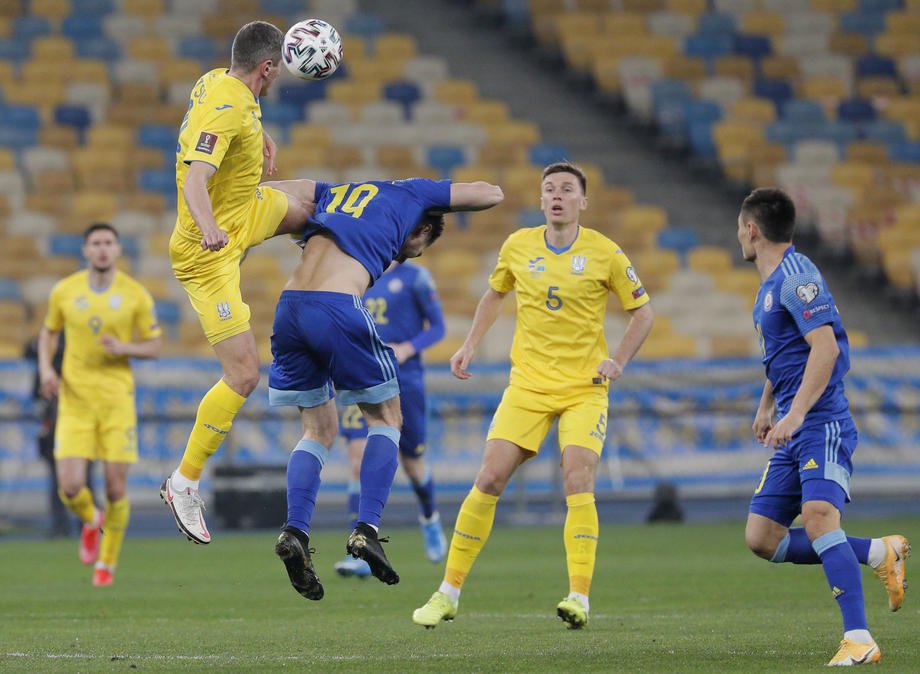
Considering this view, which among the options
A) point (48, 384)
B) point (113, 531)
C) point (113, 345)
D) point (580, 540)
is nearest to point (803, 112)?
point (113, 345)

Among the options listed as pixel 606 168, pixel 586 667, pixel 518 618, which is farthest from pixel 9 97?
pixel 586 667

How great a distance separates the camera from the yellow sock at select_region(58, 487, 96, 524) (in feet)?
39.3

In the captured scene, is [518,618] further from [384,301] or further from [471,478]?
[471,478]

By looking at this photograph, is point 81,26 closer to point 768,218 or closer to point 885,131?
point 885,131

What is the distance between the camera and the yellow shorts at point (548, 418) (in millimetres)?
8375

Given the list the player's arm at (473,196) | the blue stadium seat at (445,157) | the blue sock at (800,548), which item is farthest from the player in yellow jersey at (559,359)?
the blue stadium seat at (445,157)

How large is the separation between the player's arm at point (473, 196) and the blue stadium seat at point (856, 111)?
1731 cm

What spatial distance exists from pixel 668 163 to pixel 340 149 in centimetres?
540

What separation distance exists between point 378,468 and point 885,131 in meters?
18.0

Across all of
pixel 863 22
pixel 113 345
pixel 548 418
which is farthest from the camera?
pixel 863 22

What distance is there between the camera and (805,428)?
6.86m

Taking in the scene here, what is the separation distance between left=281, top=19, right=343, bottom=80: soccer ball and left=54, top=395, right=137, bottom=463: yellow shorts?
500 cm

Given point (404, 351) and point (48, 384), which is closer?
point (404, 351)

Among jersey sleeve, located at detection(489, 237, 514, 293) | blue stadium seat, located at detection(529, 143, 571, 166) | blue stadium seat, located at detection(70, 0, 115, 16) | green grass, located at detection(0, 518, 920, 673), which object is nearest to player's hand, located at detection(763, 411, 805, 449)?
green grass, located at detection(0, 518, 920, 673)
